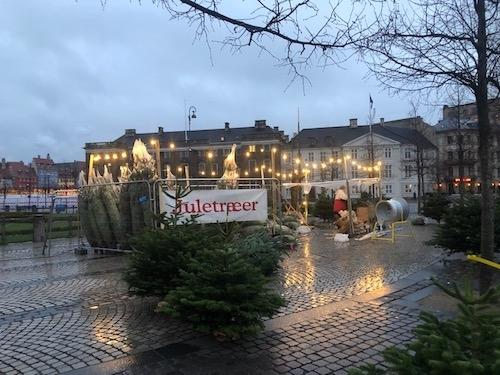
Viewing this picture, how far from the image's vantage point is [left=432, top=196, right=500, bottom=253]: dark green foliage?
33.9 feet

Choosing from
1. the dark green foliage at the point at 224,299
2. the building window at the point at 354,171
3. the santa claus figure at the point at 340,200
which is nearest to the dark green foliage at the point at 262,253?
the dark green foliage at the point at 224,299

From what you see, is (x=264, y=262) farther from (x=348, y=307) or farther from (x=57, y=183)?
(x=57, y=183)

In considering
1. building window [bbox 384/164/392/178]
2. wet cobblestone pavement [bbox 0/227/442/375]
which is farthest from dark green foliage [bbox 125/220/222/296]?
building window [bbox 384/164/392/178]

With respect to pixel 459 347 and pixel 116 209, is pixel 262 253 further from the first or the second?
pixel 459 347

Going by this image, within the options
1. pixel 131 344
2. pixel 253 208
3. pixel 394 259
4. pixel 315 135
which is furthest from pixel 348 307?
pixel 315 135

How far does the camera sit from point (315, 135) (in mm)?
100062

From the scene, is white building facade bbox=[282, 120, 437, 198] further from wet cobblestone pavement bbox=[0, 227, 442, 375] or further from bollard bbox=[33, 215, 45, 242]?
wet cobblestone pavement bbox=[0, 227, 442, 375]

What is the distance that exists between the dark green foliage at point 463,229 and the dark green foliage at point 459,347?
8137 mm

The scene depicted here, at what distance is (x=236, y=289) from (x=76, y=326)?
2.42 metres

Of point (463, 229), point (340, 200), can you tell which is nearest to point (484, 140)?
point (463, 229)

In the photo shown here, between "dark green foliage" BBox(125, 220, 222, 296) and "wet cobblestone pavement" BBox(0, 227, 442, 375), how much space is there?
44 centimetres

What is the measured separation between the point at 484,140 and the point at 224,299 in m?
5.60

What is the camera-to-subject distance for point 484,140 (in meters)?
8.23

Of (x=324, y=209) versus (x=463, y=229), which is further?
(x=324, y=209)
